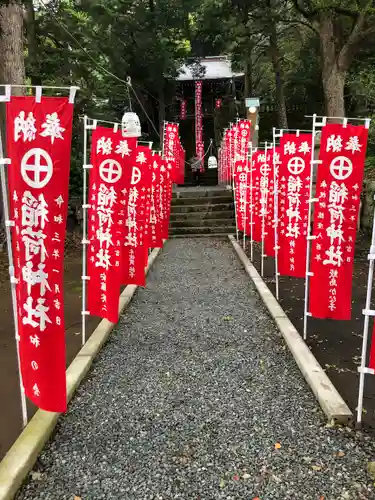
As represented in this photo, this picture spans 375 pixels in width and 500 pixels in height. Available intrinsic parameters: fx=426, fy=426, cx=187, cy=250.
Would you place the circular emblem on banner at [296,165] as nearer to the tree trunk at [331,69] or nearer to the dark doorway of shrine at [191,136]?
the tree trunk at [331,69]

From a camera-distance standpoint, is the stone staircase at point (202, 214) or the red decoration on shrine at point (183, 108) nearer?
the stone staircase at point (202, 214)

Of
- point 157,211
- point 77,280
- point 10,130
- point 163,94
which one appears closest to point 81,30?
point 157,211

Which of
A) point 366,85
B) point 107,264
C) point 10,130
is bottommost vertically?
point 107,264

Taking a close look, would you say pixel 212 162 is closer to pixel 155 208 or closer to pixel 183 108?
pixel 183 108

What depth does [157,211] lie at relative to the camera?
1108 cm

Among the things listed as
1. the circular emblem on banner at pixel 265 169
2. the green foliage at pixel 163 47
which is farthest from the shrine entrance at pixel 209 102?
the circular emblem on banner at pixel 265 169

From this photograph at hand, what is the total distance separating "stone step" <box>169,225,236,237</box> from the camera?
15526 millimetres

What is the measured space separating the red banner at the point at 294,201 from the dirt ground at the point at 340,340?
659 mm

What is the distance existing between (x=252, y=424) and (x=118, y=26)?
55.6 feet

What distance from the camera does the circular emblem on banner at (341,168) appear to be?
4729 millimetres

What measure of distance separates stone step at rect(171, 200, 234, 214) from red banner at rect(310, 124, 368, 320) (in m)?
11.7

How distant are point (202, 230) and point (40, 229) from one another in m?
12.6

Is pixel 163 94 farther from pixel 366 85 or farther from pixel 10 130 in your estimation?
pixel 10 130

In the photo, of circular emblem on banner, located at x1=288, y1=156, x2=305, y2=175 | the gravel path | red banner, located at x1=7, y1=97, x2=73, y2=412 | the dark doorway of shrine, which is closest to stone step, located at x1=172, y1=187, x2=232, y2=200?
the dark doorway of shrine
